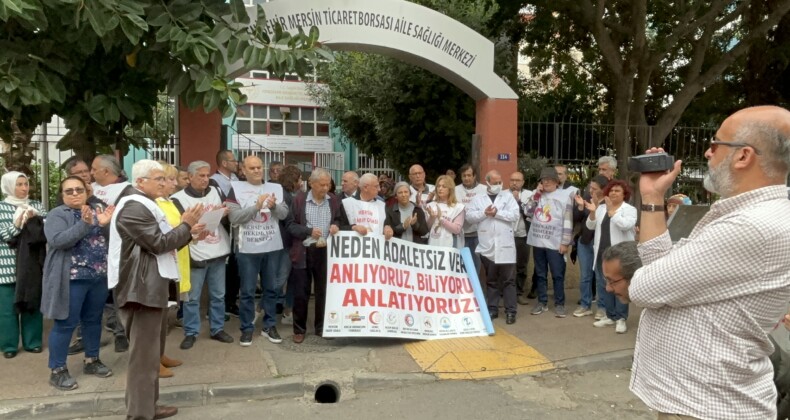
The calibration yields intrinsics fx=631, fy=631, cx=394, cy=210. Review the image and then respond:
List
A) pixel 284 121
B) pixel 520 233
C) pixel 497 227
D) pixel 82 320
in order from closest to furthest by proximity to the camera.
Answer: pixel 82 320, pixel 497 227, pixel 520 233, pixel 284 121

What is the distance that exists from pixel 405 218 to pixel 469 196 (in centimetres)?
143

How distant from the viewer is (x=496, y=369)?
610 cm

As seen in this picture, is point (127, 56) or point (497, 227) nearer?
point (127, 56)

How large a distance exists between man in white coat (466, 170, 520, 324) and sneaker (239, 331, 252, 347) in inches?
114

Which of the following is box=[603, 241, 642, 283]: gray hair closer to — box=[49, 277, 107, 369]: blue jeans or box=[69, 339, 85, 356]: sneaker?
box=[49, 277, 107, 369]: blue jeans

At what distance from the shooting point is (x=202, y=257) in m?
6.44

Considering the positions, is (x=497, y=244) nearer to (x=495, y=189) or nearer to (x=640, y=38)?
A: (x=495, y=189)

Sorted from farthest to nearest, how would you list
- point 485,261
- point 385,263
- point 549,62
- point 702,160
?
point 549,62, point 702,160, point 485,261, point 385,263

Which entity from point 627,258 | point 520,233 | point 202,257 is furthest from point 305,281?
point 627,258

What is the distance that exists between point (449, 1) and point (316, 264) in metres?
6.78

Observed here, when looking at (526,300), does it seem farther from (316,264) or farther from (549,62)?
(549,62)

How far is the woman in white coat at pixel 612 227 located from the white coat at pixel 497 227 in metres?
0.91

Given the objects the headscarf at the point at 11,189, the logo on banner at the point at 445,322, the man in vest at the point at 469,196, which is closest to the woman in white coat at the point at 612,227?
the man in vest at the point at 469,196

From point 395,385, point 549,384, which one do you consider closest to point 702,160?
point 549,384
